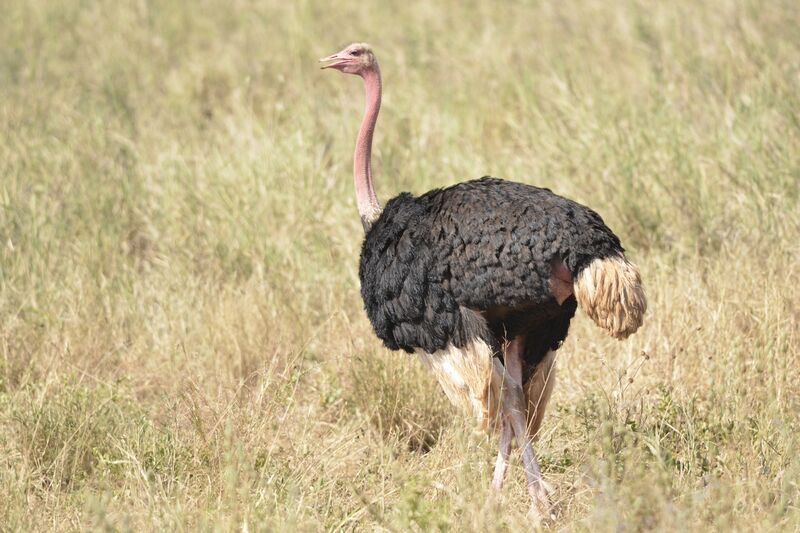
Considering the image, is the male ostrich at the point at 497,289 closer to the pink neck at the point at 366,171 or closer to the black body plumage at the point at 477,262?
the black body plumage at the point at 477,262

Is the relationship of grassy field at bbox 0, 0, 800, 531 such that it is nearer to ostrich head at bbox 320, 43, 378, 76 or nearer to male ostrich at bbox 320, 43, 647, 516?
male ostrich at bbox 320, 43, 647, 516

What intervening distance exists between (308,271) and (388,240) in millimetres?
1832

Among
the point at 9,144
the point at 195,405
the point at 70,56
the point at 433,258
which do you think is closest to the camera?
the point at 433,258

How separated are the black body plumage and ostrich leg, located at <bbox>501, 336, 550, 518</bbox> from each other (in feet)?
0.24

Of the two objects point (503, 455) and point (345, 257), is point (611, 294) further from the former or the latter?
point (345, 257)

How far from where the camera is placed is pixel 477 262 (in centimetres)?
436

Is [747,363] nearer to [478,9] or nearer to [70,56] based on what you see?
[478,9]

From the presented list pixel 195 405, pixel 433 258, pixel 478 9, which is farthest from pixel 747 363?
pixel 478 9

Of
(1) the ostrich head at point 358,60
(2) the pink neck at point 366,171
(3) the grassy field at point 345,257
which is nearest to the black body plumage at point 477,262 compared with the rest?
(2) the pink neck at point 366,171

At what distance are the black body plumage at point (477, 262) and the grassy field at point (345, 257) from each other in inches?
17.0

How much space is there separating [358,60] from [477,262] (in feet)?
4.72

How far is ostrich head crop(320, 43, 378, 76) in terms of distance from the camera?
537 centimetres

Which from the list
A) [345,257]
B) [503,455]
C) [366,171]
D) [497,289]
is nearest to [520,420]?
[503,455]

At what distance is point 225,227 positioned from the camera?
6906 mm
